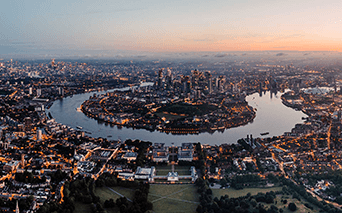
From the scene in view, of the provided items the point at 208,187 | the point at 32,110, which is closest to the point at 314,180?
the point at 208,187

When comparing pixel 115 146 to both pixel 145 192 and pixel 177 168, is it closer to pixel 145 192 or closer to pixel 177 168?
pixel 177 168

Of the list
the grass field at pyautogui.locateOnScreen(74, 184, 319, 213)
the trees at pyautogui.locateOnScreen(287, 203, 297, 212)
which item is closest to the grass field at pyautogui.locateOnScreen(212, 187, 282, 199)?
the grass field at pyautogui.locateOnScreen(74, 184, 319, 213)

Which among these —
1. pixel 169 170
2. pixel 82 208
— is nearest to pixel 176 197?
pixel 169 170

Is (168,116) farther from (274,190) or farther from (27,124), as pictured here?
(274,190)

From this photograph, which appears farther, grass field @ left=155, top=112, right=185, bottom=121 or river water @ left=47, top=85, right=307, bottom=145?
grass field @ left=155, top=112, right=185, bottom=121

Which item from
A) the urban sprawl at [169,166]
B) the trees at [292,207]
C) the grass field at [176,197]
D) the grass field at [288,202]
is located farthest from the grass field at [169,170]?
the trees at [292,207]

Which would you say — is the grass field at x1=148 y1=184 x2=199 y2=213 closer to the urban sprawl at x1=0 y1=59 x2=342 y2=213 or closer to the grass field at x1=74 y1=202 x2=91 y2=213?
the urban sprawl at x1=0 y1=59 x2=342 y2=213
